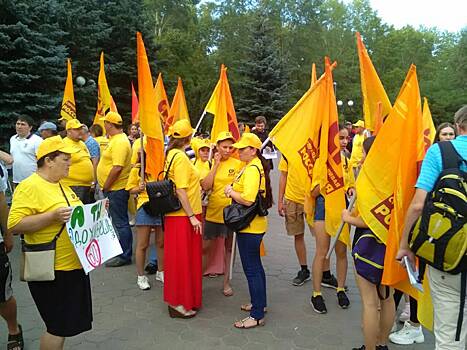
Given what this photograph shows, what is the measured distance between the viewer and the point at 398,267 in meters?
3.03

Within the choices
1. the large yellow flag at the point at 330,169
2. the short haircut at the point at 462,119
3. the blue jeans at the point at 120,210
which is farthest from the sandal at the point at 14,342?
the short haircut at the point at 462,119

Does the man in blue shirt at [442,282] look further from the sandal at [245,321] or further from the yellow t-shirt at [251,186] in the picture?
the sandal at [245,321]

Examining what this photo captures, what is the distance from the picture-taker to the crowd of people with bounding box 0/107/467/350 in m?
2.81

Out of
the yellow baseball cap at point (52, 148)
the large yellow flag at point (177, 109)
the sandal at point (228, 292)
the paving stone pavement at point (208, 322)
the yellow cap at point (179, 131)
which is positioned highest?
the large yellow flag at point (177, 109)

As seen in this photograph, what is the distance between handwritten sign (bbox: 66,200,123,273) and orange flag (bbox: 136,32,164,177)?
140 centimetres

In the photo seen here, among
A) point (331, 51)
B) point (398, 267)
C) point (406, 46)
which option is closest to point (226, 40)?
point (331, 51)

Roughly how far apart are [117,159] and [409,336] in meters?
3.86

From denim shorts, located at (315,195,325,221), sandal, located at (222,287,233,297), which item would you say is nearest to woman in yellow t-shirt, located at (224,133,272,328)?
denim shorts, located at (315,195,325,221)

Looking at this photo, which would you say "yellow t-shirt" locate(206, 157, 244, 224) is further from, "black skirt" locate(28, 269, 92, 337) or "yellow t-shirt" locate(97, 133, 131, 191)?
"black skirt" locate(28, 269, 92, 337)

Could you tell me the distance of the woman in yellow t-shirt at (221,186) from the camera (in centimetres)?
466

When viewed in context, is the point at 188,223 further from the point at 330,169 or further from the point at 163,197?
the point at 330,169

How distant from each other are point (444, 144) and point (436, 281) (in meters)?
0.83

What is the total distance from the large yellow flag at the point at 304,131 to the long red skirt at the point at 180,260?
1286mm

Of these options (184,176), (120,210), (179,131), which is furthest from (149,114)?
(120,210)
